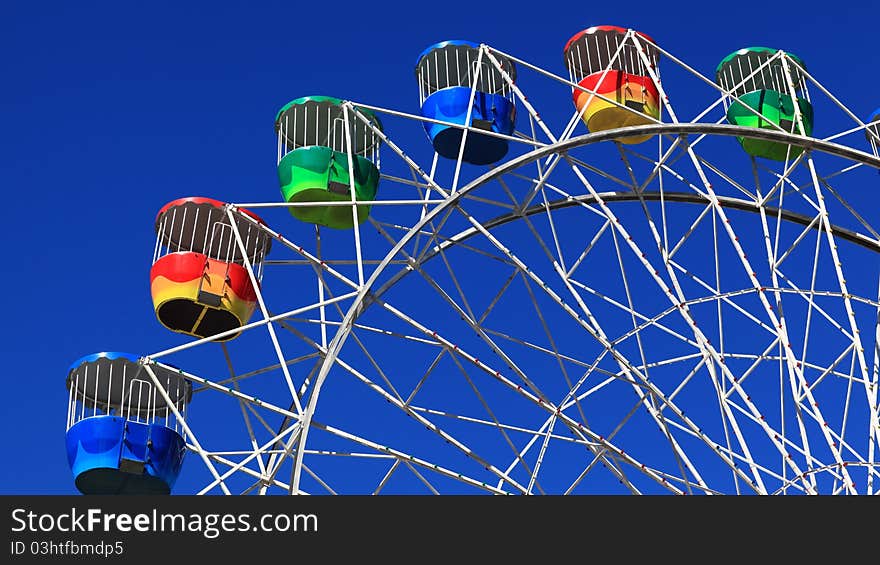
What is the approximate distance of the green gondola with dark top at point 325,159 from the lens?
23234 millimetres

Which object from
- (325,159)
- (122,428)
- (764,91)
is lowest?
(122,428)

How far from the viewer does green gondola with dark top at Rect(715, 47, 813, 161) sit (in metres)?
24.0

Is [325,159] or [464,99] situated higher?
[464,99]

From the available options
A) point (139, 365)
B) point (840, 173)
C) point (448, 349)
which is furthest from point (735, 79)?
point (139, 365)

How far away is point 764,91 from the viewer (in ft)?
79.0

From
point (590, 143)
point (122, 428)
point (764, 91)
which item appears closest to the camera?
point (590, 143)

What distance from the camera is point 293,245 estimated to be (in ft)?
73.9

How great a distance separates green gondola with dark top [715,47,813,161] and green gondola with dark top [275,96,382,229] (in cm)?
545

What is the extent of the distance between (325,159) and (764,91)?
6.64 m

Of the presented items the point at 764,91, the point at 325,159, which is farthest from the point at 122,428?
the point at 764,91

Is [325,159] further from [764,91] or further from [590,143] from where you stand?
[764,91]

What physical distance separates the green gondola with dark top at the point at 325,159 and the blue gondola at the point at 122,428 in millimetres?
3200

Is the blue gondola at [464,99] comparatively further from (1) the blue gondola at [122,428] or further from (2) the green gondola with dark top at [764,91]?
(1) the blue gondola at [122,428]
